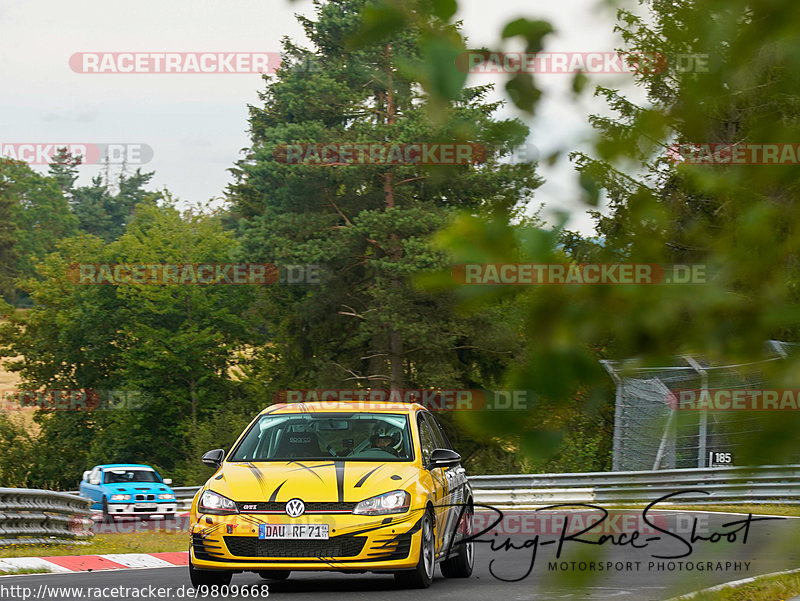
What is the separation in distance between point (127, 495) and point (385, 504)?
880 inches

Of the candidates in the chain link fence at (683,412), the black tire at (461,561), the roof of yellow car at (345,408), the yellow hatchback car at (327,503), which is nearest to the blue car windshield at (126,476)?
the black tire at (461,561)

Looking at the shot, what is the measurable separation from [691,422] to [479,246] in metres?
0.40

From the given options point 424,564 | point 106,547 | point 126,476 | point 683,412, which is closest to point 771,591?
point 424,564

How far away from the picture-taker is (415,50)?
72.3 inches

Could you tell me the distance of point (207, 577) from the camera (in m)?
10.1

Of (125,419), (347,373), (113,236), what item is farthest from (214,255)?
(113,236)

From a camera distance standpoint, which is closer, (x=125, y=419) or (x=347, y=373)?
(x=347, y=373)

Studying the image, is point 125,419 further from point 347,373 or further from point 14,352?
point 347,373

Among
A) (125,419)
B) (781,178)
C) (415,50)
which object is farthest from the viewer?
(125,419)

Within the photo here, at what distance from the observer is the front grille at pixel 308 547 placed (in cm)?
955

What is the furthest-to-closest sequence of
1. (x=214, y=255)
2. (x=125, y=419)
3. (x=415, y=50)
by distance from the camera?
1. (x=214, y=255)
2. (x=125, y=419)
3. (x=415, y=50)

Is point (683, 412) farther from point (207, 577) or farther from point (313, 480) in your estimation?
point (207, 577)

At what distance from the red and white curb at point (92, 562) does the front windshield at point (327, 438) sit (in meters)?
3.01

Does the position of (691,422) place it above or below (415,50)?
below
